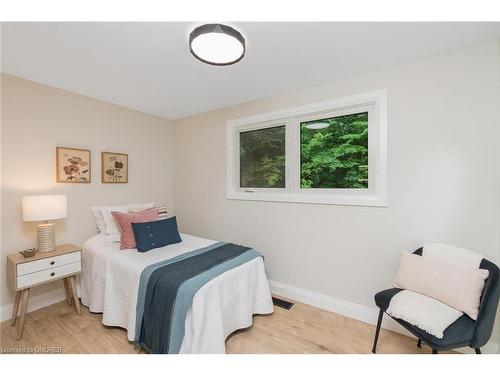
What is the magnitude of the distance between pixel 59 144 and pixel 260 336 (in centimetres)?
276

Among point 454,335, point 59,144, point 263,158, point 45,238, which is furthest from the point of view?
point 263,158

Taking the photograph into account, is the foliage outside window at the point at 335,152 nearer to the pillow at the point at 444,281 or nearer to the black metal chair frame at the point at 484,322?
the pillow at the point at 444,281

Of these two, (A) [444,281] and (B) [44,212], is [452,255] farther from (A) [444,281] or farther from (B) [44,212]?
(B) [44,212]

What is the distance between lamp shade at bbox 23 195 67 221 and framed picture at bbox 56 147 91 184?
0.44 m

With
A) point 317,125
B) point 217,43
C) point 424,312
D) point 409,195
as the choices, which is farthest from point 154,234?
point 409,195

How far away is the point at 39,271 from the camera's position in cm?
200

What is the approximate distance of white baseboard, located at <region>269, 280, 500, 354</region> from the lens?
1.99 metres

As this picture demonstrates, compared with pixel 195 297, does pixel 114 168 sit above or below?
above

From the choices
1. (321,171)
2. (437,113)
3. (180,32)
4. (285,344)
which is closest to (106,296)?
(285,344)

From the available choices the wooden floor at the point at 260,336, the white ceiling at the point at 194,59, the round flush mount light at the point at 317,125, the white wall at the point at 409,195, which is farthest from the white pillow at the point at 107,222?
the round flush mount light at the point at 317,125

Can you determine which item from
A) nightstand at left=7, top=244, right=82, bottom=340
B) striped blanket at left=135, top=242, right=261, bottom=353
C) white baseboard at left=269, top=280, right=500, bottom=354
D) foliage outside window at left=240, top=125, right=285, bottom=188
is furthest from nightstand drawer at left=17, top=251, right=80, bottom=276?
white baseboard at left=269, top=280, right=500, bottom=354

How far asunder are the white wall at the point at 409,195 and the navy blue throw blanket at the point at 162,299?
102 centimetres

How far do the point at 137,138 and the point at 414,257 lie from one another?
11.0ft

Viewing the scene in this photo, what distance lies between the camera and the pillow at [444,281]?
1408 millimetres
